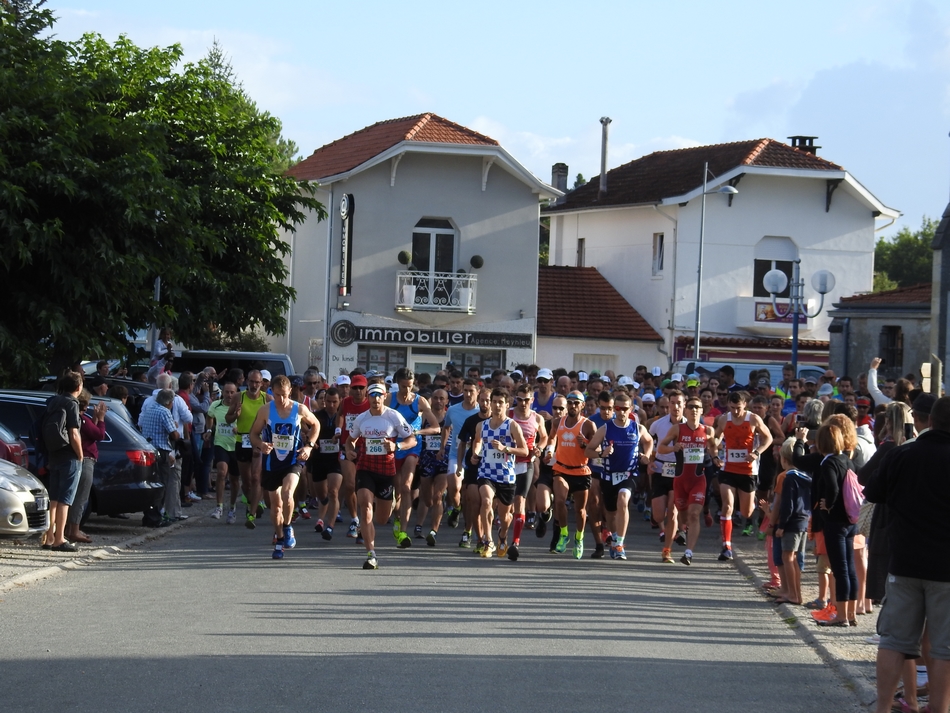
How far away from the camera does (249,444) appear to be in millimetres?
17016

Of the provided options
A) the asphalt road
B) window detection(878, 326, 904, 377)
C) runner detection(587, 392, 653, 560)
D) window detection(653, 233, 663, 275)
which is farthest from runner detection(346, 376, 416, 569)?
window detection(653, 233, 663, 275)

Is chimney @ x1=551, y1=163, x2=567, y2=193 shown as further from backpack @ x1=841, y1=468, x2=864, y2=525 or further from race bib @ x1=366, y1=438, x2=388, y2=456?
backpack @ x1=841, y1=468, x2=864, y2=525

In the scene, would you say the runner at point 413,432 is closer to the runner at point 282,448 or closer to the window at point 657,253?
the runner at point 282,448

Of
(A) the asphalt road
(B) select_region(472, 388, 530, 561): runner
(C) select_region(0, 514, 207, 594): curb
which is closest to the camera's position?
(A) the asphalt road

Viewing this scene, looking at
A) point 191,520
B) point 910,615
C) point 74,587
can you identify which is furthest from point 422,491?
point 910,615

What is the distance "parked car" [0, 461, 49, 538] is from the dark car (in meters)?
1.86

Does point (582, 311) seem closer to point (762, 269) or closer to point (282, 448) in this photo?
point (762, 269)

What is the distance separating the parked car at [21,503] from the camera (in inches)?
507

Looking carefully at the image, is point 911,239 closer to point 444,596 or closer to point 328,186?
point 328,186

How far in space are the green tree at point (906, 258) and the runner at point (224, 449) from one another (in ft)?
236

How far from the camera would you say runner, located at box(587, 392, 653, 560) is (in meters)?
14.7

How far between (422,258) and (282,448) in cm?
2774

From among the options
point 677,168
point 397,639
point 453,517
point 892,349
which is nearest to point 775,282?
point 892,349

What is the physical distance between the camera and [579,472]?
14.9 metres
